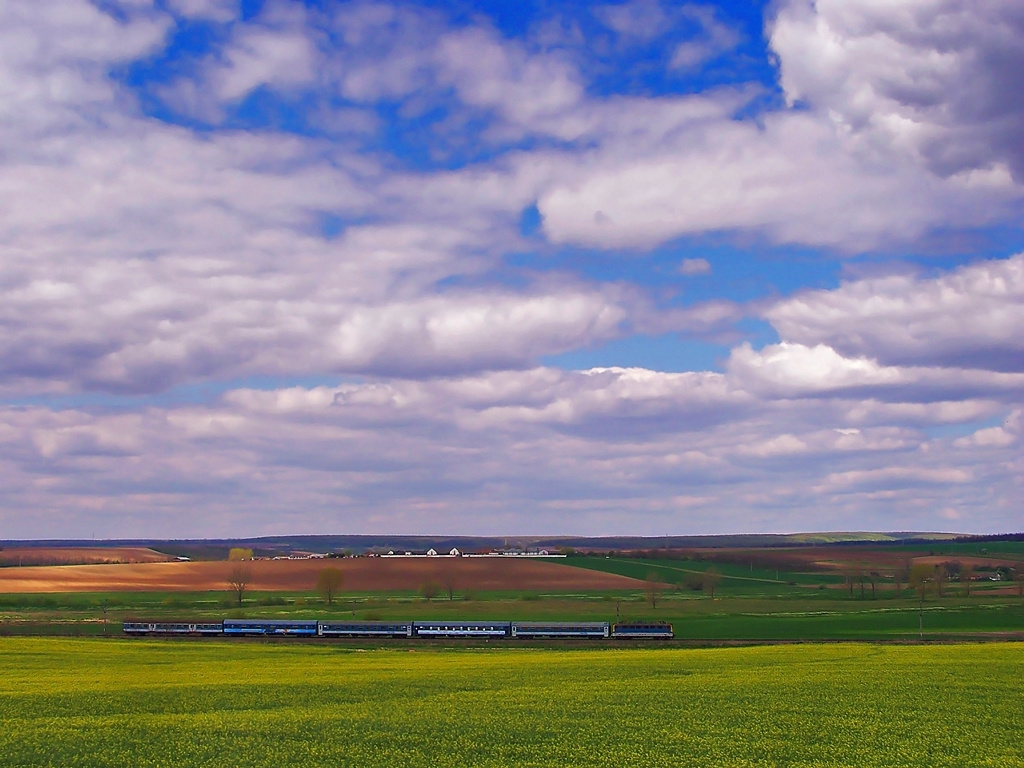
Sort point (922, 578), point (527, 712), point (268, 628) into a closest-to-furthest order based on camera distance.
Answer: point (527, 712)
point (268, 628)
point (922, 578)

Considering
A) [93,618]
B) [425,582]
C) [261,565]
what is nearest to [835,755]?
[93,618]

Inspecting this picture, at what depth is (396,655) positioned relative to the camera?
6750 cm

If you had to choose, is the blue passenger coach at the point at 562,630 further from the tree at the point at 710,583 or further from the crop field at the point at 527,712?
the tree at the point at 710,583

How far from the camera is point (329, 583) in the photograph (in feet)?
451

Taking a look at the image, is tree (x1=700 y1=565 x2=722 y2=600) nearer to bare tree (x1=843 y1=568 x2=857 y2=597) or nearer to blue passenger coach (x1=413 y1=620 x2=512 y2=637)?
bare tree (x1=843 y1=568 x2=857 y2=597)

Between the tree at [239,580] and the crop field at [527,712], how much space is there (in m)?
81.0

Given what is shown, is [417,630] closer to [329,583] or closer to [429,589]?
[429,589]

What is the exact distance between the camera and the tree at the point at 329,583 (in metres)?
136

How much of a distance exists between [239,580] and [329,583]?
507 inches

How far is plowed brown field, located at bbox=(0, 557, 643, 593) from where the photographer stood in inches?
5610

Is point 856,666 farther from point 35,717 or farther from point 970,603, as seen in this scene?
point 970,603

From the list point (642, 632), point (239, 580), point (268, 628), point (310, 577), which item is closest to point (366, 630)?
point (268, 628)

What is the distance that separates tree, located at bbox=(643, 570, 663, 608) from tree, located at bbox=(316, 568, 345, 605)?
4380 centimetres

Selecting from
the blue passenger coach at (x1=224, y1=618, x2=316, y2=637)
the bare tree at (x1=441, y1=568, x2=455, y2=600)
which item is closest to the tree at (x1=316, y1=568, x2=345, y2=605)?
the bare tree at (x1=441, y1=568, x2=455, y2=600)
